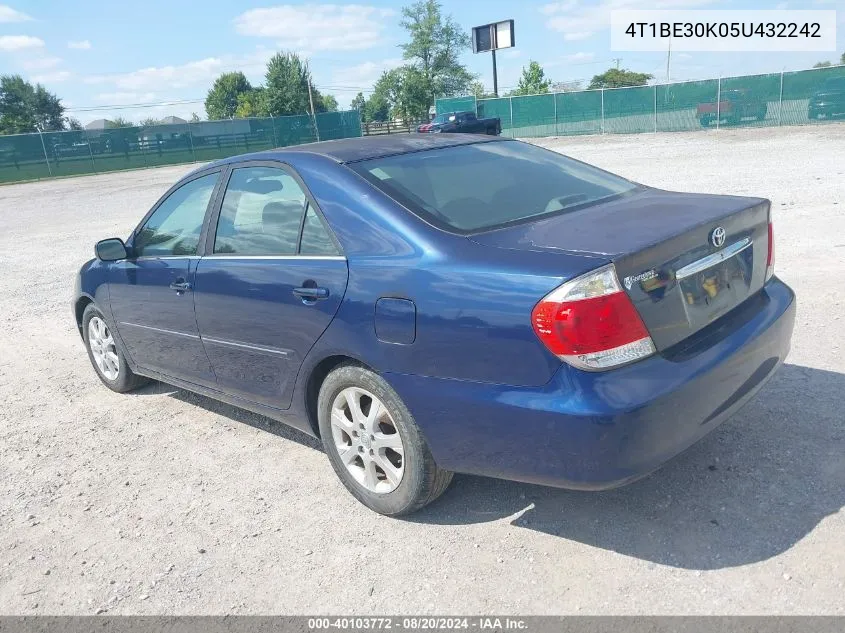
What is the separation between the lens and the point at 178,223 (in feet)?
14.4

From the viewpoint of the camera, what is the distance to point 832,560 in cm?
266

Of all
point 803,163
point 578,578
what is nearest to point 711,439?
point 578,578

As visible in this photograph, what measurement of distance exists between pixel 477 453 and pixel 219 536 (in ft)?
4.39

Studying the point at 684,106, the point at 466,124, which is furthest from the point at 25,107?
the point at 684,106

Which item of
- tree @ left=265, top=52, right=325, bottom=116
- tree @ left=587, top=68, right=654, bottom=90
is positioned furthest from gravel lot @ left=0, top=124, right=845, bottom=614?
tree @ left=587, top=68, right=654, bottom=90

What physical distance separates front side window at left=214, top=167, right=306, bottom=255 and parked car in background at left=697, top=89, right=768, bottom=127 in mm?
30495

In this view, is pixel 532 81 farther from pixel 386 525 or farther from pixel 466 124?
pixel 386 525

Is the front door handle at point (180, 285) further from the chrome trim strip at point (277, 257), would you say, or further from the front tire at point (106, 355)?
the front tire at point (106, 355)

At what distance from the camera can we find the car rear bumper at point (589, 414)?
8.24 feet

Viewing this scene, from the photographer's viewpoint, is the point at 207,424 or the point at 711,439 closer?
the point at 711,439

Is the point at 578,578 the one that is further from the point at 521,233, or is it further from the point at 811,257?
the point at 811,257

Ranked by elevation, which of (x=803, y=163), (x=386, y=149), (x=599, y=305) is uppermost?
(x=386, y=149)

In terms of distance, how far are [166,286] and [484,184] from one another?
202cm

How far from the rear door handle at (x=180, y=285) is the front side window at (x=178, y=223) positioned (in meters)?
A: 0.18
